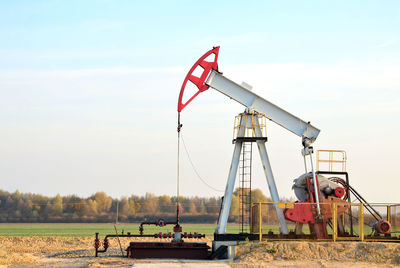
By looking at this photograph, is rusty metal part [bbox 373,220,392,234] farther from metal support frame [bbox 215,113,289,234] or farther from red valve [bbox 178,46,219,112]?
red valve [bbox 178,46,219,112]

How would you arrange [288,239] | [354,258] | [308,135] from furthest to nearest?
[308,135] < [288,239] < [354,258]

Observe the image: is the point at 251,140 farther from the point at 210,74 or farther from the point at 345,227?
the point at 345,227

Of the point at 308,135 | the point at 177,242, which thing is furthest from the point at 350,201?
the point at 177,242

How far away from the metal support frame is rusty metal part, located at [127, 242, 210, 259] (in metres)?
0.84

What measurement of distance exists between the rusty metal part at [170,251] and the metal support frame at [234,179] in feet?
2.76

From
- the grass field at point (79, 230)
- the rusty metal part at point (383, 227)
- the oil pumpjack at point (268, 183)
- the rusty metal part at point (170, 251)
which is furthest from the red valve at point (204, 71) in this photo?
the grass field at point (79, 230)

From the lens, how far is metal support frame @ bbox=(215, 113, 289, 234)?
21250mm

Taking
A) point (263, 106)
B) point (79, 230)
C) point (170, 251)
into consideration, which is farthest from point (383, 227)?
point (79, 230)

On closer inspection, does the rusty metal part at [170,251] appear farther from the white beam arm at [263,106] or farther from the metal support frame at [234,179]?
the white beam arm at [263,106]

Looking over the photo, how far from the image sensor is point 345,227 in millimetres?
21719

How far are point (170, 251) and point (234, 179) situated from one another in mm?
2975

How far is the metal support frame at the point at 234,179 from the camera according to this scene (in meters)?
21.2

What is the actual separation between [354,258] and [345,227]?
2.99 m

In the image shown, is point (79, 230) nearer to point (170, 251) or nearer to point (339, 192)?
point (170, 251)
